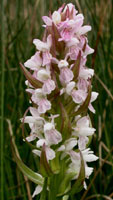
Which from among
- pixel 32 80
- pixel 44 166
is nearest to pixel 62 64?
pixel 32 80

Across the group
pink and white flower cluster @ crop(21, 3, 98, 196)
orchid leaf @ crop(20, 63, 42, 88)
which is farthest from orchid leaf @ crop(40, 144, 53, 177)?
orchid leaf @ crop(20, 63, 42, 88)

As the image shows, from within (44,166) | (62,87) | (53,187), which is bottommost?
(53,187)

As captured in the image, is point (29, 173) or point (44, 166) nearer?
point (44, 166)

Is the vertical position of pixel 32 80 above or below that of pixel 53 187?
above

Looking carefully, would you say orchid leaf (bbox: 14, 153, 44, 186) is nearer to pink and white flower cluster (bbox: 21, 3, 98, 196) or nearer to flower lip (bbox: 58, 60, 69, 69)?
pink and white flower cluster (bbox: 21, 3, 98, 196)

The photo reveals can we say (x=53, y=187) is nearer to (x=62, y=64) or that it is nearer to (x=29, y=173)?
(x=29, y=173)

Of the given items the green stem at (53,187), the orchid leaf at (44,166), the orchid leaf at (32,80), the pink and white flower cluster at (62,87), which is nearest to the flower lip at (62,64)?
the pink and white flower cluster at (62,87)

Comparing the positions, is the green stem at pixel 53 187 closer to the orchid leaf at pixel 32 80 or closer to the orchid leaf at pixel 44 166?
Result: the orchid leaf at pixel 44 166

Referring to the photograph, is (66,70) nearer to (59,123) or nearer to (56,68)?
(56,68)

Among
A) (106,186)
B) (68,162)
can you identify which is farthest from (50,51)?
(106,186)
